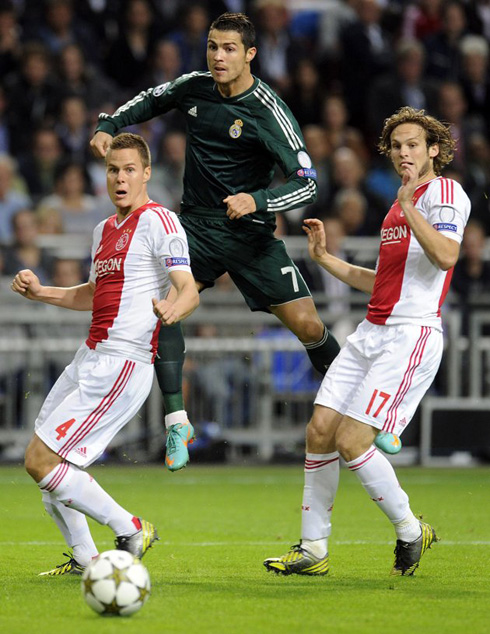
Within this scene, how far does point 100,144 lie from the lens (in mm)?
7141

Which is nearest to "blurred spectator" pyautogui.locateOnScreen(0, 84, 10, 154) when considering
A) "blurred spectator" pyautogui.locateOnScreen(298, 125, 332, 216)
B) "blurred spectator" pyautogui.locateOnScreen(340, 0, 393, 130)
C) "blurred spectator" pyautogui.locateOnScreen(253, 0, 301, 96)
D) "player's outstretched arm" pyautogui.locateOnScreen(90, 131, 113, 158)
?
"blurred spectator" pyautogui.locateOnScreen(253, 0, 301, 96)

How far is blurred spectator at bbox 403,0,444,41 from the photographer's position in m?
17.5

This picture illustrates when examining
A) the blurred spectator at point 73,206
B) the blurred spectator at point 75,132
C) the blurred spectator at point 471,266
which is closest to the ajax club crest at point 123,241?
the blurred spectator at point 73,206

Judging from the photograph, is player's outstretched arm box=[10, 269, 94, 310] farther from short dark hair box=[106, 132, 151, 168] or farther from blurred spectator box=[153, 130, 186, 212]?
blurred spectator box=[153, 130, 186, 212]

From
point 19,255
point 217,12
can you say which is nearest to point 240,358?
point 19,255

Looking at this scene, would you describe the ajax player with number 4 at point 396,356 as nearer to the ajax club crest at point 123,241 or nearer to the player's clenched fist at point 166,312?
the player's clenched fist at point 166,312

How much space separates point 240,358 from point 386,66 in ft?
18.0

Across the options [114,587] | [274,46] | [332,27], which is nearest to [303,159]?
[114,587]

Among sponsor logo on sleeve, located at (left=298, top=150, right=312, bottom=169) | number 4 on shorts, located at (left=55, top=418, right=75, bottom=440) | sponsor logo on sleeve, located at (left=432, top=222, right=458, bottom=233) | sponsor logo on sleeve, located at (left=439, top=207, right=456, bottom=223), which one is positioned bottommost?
number 4 on shorts, located at (left=55, top=418, right=75, bottom=440)

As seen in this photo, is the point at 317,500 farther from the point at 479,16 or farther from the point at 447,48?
the point at 479,16

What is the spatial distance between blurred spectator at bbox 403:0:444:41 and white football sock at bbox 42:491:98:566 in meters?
12.5

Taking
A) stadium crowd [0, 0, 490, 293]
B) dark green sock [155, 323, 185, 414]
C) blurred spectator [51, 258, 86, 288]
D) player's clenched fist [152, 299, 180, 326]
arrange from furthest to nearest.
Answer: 1. stadium crowd [0, 0, 490, 293]
2. blurred spectator [51, 258, 86, 288]
3. dark green sock [155, 323, 185, 414]
4. player's clenched fist [152, 299, 180, 326]

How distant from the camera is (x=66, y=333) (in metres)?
13.2

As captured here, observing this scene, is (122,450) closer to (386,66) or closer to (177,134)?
(177,134)
